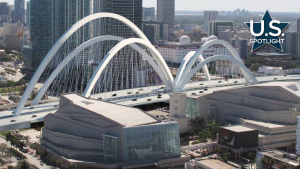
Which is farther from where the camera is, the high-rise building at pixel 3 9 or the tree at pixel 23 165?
the high-rise building at pixel 3 9

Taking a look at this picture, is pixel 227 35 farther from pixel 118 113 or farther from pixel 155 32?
pixel 118 113

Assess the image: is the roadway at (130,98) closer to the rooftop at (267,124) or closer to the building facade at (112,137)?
the building facade at (112,137)

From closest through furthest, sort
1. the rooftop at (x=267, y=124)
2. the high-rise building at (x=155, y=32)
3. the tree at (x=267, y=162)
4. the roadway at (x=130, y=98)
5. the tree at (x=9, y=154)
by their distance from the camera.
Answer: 1. the tree at (x=267, y=162)
2. the tree at (x=9, y=154)
3. the rooftop at (x=267, y=124)
4. the roadway at (x=130, y=98)
5. the high-rise building at (x=155, y=32)

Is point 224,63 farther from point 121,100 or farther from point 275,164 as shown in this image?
point 275,164

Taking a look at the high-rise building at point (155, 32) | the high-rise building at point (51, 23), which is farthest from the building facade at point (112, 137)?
the high-rise building at point (155, 32)

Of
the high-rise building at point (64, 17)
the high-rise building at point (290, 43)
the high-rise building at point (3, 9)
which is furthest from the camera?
the high-rise building at point (3, 9)

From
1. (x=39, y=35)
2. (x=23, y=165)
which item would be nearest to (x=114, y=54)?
(x=23, y=165)

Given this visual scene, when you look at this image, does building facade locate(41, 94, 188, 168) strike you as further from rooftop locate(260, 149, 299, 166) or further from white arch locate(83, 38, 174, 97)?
white arch locate(83, 38, 174, 97)
